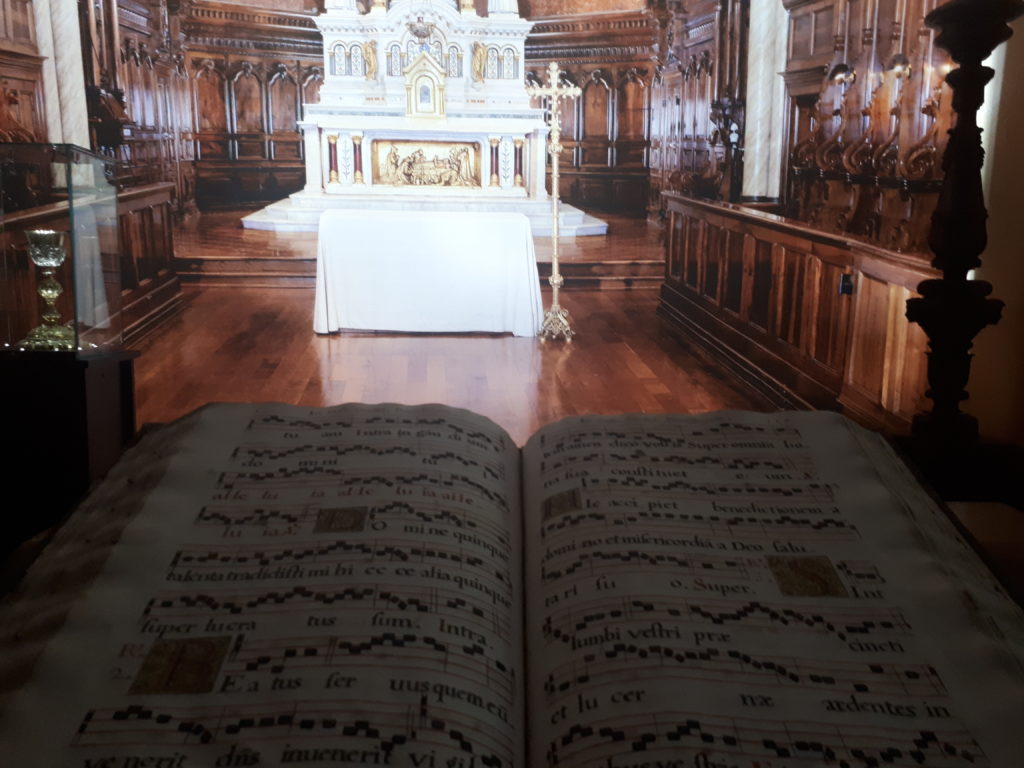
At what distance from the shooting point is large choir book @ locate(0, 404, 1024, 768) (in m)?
0.86

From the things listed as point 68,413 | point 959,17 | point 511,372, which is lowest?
point 511,372

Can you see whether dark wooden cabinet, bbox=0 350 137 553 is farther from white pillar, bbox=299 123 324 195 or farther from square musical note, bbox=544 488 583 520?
white pillar, bbox=299 123 324 195

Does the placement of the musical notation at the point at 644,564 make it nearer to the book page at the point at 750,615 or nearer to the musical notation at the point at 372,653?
the book page at the point at 750,615

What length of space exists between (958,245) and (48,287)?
6.89ft

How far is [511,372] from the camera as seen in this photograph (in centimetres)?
569

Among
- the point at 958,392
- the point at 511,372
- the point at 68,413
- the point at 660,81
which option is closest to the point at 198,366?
the point at 511,372

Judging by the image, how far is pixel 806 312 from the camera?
4906 mm

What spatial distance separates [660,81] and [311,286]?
5.78 m

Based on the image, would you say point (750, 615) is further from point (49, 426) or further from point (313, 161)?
point (313, 161)

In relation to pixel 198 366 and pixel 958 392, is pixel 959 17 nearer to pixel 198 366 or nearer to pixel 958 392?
pixel 958 392

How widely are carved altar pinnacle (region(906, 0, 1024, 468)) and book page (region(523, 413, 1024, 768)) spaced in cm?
50

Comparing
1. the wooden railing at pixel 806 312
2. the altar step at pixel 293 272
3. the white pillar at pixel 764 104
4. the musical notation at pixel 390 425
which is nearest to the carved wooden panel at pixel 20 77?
the altar step at pixel 293 272

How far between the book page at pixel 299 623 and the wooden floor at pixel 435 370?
3072 millimetres

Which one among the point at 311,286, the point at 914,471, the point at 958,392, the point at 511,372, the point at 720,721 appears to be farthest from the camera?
the point at 311,286
